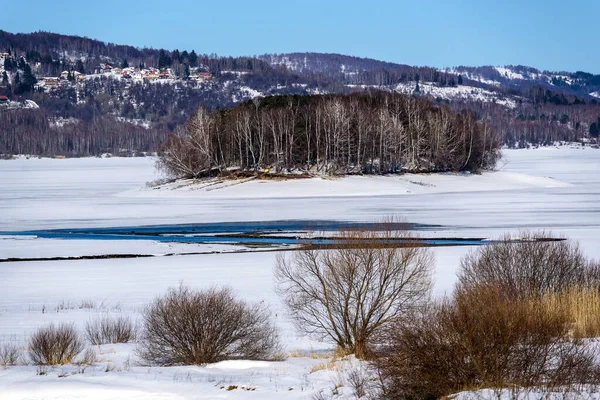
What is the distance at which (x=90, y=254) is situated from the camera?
35719 mm

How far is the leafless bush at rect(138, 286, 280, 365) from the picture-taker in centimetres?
1494

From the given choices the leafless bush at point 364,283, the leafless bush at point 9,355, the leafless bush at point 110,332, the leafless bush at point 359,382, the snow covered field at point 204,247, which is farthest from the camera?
the leafless bush at point 110,332

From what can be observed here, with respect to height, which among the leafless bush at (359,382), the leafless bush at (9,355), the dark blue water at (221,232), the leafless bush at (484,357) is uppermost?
the leafless bush at (484,357)

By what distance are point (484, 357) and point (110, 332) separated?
922cm

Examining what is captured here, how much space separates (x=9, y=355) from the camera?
51.0ft

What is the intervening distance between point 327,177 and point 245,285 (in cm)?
5769

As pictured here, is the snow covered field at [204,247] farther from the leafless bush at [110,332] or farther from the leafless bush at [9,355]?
the leafless bush at [110,332]

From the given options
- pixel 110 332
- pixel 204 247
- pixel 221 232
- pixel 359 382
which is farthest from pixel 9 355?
pixel 221 232

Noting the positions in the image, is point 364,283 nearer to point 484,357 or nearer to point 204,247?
point 484,357

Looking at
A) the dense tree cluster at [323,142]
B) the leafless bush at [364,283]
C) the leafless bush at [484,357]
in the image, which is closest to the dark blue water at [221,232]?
the leafless bush at [364,283]

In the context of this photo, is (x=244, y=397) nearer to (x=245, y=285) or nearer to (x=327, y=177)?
(x=245, y=285)

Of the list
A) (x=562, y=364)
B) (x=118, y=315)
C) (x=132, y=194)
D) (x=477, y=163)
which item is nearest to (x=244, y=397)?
(x=562, y=364)

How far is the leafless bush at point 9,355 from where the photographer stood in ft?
48.9

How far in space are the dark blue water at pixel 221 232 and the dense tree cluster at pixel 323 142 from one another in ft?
132
